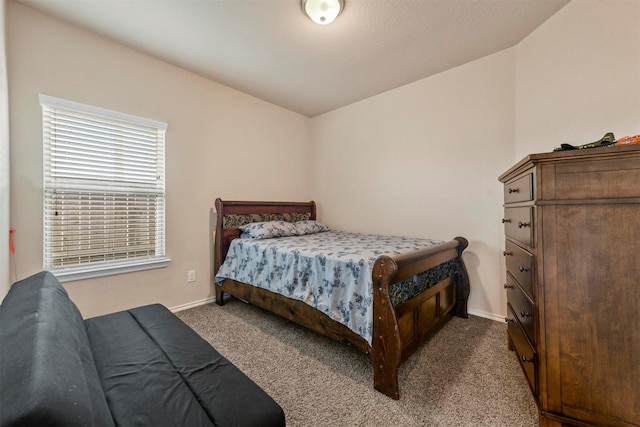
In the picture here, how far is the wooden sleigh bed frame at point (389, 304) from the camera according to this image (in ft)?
4.90

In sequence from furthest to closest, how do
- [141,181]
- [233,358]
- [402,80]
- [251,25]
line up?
[402,80] < [141,181] < [251,25] < [233,358]

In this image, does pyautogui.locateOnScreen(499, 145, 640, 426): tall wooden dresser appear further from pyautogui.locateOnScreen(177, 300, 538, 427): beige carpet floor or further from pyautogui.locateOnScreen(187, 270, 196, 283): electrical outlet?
pyautogui.locateOnScreen(187, 270, 196, 283): electrical outlet

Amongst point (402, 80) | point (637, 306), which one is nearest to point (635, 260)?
point (637, 306)

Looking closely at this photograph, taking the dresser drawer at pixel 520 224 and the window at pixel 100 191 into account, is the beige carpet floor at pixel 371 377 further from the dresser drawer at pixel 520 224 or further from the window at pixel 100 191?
the window at pixel 100 191

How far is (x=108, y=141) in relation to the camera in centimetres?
232

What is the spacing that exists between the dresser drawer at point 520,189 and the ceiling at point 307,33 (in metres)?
1.41

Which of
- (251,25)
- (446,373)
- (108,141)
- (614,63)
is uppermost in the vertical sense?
(251,25)

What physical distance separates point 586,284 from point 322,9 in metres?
2.21

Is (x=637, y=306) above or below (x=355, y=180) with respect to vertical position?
below

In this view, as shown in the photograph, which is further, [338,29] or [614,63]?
[338,29]

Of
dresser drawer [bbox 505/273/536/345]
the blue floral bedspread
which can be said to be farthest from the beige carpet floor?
dresser drawer [bbox 505/273/536/345]

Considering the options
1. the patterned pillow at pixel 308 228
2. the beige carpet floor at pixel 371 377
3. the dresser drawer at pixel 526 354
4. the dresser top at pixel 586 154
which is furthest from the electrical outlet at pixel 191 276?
the dresser top at pixel 586 154

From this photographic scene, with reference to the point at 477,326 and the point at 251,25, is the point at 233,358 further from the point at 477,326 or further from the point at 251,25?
the point at 251,25

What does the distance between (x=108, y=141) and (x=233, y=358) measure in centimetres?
216
